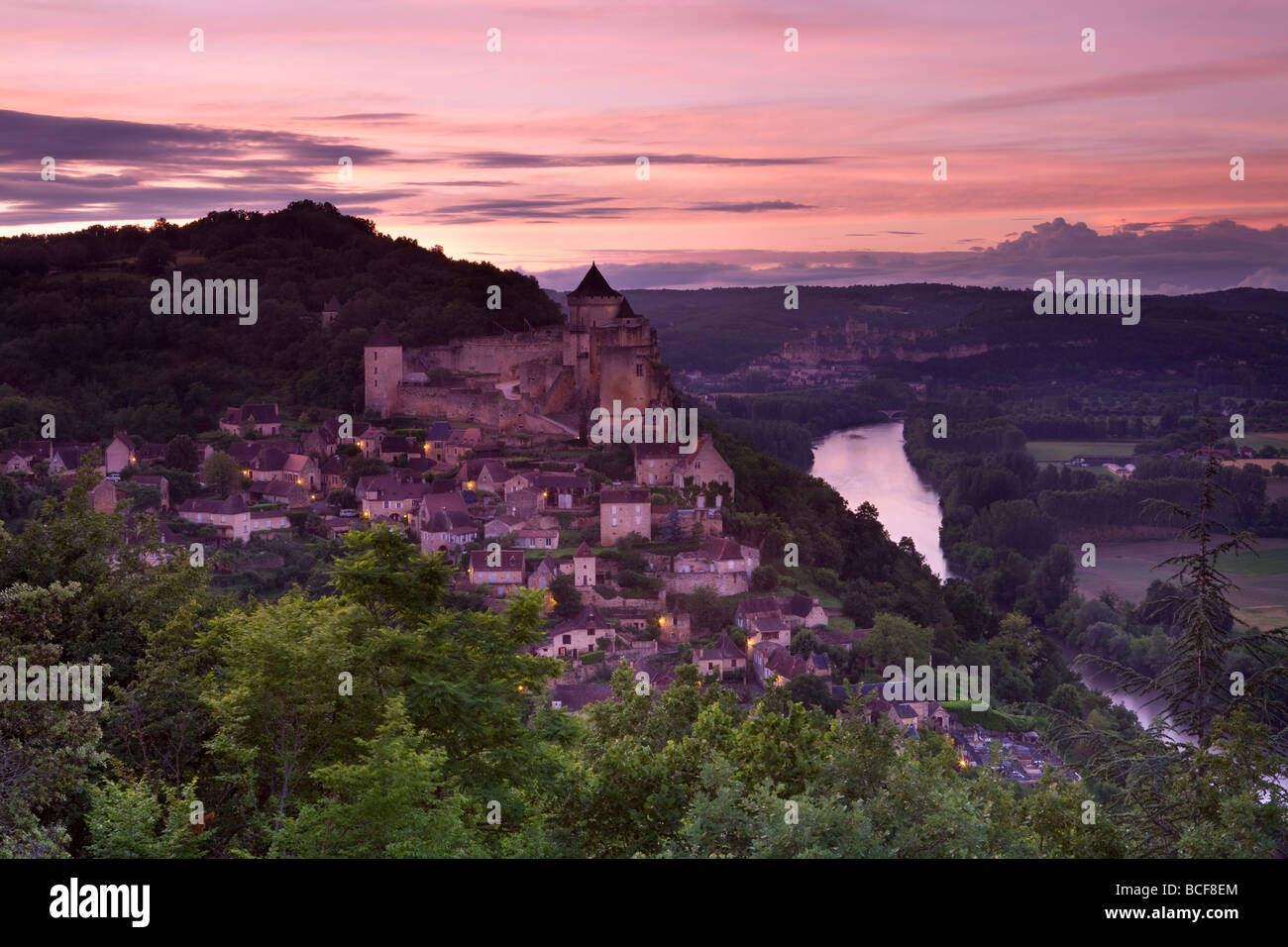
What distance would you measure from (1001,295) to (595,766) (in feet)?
358

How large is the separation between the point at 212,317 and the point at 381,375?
21.6 m

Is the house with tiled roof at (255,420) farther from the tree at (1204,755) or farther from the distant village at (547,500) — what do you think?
the tree at (1204,755)

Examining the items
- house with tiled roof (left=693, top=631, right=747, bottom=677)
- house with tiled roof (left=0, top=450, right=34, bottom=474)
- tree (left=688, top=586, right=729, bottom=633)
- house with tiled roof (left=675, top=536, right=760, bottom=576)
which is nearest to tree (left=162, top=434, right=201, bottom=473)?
house with tiled roof (left=0, top=450, right=34, bottom=474)

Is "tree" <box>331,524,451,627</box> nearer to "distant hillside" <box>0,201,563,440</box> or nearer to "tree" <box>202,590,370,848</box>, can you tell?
"tree" <box>202,590,370,848</box>

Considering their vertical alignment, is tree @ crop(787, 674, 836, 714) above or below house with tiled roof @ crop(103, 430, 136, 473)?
below

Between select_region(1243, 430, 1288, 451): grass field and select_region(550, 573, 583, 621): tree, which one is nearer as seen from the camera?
select_region(550, 573, 583, 621): tree

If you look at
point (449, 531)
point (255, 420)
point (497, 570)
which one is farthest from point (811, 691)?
point (255, 420)

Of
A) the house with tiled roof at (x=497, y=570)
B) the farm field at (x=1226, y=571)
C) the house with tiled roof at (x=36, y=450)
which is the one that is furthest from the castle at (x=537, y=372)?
the farm field at (x=1226, y=571)

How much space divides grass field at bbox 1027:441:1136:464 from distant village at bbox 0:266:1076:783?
121ft

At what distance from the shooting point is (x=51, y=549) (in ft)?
36.0

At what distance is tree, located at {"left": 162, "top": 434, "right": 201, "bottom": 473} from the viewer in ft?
140

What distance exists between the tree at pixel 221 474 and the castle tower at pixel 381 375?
817cm

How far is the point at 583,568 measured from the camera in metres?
31.7
